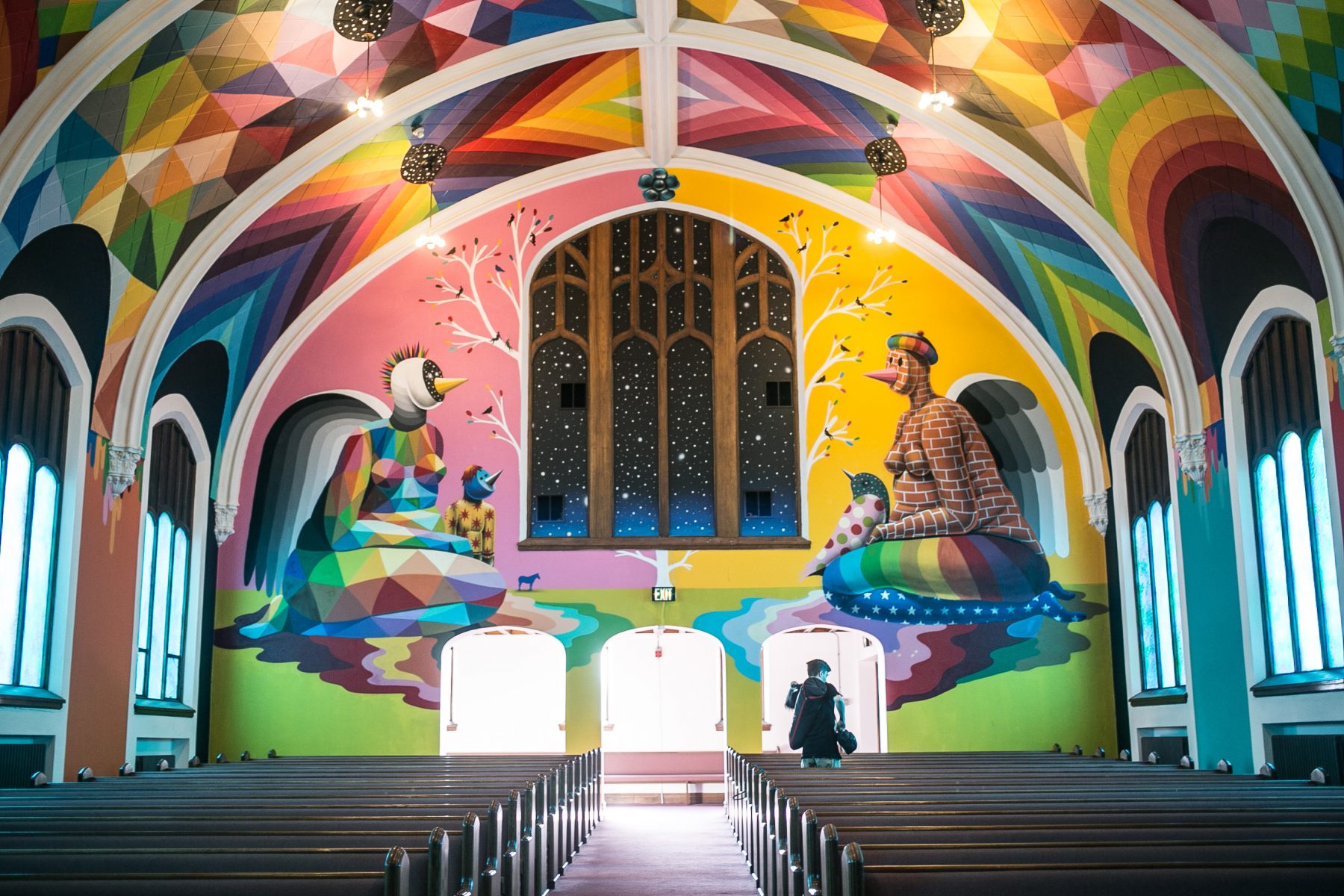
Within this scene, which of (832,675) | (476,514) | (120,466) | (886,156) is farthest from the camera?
(832,675)

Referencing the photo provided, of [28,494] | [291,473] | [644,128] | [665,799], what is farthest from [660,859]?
[644,128]

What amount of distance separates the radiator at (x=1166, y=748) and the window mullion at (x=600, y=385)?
6.17 m

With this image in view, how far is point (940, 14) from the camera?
1000 centimetres

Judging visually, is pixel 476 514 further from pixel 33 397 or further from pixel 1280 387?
pixel 1280 387

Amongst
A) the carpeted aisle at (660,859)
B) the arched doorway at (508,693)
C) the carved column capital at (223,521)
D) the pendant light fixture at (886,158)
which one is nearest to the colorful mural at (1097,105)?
the pendant light fixture at (886,158)

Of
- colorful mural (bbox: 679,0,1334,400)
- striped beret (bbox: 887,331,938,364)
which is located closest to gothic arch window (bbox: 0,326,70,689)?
colorful mural (bbox: 679,0,1334,400)

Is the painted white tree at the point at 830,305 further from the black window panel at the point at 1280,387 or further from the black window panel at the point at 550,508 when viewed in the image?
the black window panel at the point at 1280,387

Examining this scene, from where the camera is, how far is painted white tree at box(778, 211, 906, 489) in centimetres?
1448

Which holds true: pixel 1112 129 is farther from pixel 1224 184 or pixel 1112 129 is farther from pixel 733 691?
pixel 733 691

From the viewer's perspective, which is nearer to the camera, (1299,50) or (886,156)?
(1299,50)

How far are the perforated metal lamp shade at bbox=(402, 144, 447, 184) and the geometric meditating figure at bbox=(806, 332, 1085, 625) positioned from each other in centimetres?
574

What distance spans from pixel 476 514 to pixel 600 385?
2084mm

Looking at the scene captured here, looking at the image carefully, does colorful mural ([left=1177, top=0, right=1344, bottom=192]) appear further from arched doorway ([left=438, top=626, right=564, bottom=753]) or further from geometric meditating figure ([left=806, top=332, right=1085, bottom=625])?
arched doorway ([left=438, top=626, right=564, bottom=753])

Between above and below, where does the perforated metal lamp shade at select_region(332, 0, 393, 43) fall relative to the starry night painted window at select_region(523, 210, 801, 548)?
above
